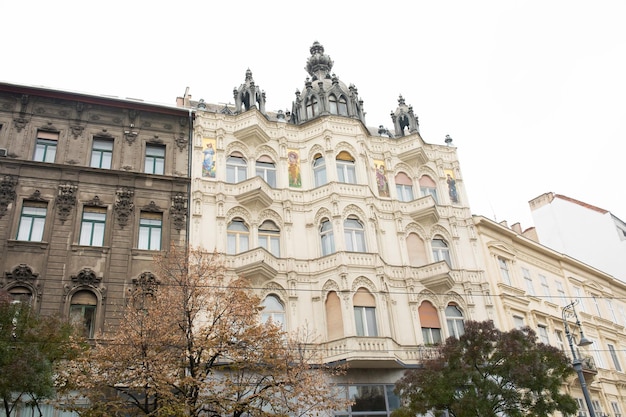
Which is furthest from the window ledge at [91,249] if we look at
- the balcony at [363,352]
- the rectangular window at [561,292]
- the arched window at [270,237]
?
the rectangular window at [561,292]

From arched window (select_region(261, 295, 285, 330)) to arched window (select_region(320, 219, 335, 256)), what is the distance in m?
3.39

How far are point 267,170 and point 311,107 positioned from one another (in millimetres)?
5330

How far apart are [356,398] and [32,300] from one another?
45.0ft

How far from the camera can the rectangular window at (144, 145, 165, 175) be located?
92.7 ft

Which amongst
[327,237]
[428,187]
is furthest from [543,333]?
[327,237]

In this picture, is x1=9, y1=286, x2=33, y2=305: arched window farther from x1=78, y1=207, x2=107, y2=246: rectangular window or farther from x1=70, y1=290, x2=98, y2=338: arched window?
x1=78, y1=207, x2=107, y2=246: rectangular window

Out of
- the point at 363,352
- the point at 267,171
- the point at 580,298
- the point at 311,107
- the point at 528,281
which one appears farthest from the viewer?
the point at 580,298

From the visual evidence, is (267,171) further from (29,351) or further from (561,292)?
(561,292)

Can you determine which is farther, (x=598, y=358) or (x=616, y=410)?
(x=598, y=358)

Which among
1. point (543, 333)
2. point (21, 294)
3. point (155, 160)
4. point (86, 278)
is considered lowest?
point (543, 333)

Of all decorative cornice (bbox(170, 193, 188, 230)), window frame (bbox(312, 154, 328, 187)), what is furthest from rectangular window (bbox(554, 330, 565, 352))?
decorative cornice (bbox(170, 193, 188, 230))

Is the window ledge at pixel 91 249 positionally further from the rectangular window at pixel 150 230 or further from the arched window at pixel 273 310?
the arched window at pixel 273 310

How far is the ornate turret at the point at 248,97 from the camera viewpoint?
Result: 3180 cm

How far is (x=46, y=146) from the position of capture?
27.3 meters
